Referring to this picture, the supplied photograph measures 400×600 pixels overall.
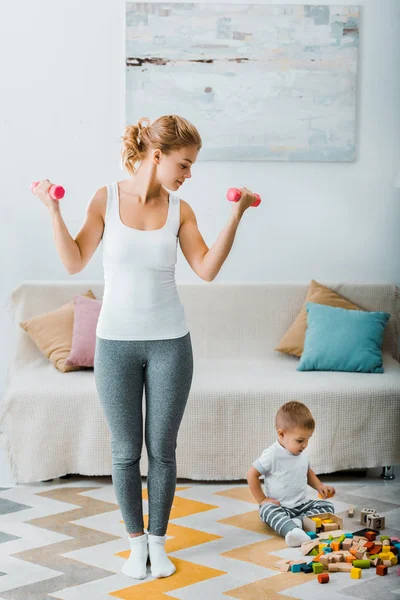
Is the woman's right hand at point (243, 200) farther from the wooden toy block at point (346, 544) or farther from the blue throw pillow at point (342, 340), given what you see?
the blue throw pillow at point (342, 340)

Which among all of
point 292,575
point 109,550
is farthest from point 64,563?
point 292,575

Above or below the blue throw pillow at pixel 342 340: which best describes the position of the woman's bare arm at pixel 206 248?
above

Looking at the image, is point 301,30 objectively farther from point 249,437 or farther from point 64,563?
point 64,563

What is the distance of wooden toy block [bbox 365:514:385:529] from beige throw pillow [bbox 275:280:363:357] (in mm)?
1086

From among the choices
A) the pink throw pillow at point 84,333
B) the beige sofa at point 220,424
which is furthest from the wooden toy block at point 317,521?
the pink throw pillow at point 84,333

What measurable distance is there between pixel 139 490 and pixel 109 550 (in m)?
0.30

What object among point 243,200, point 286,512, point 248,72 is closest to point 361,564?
point 286,512

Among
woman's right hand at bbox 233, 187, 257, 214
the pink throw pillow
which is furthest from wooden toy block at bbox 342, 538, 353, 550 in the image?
the pink throw pillow

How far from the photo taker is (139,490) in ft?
8.07

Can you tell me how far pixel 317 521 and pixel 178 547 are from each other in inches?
18.0

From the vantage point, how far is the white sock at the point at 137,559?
7.97 ft

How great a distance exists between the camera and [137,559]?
245 cm

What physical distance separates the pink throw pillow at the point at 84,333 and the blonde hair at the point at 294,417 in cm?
101

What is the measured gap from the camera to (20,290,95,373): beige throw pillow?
3.67 metres
